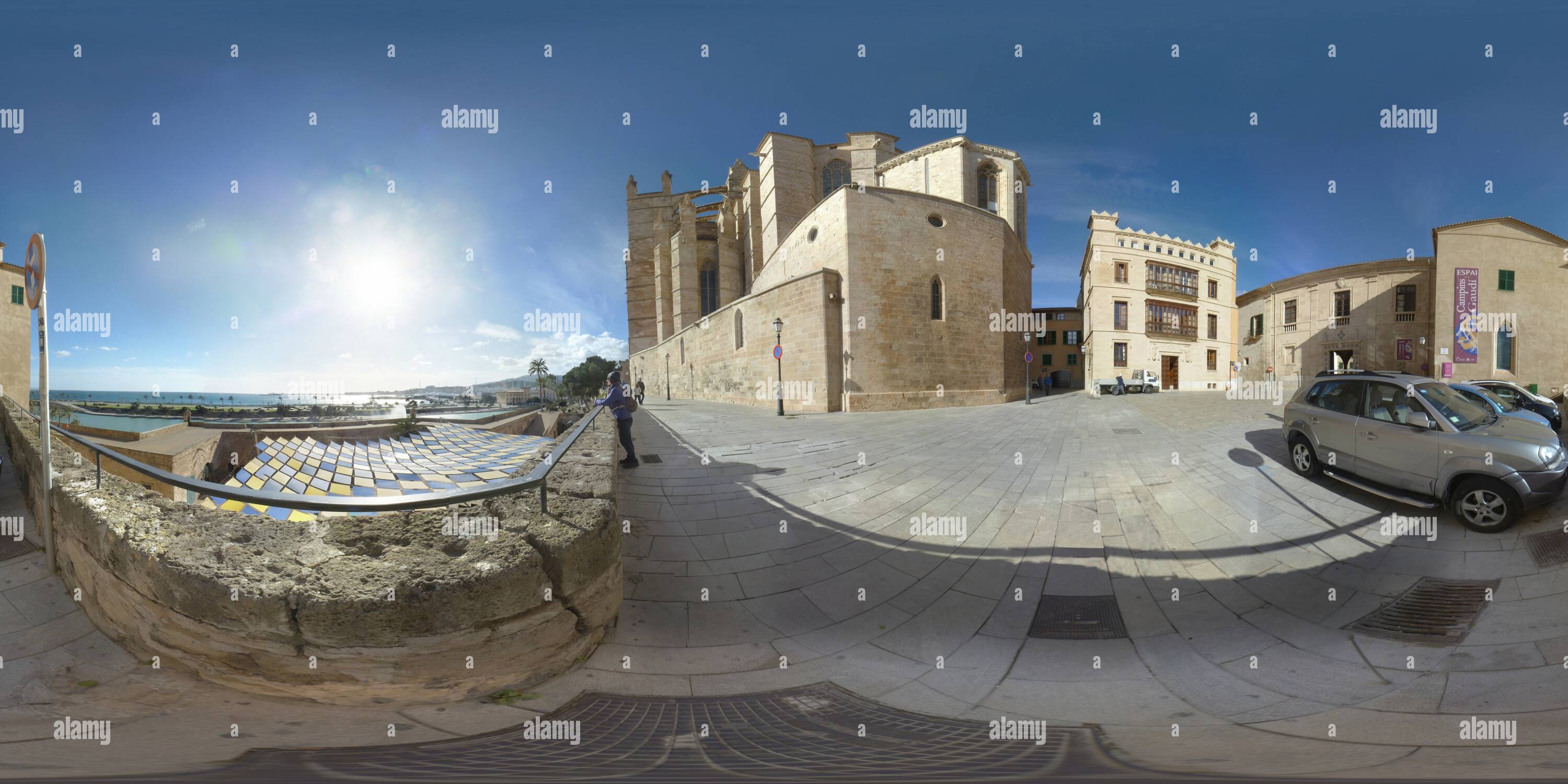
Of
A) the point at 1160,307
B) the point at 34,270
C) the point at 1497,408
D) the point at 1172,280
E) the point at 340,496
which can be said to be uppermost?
the point at 1172,280

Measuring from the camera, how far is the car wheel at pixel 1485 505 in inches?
163

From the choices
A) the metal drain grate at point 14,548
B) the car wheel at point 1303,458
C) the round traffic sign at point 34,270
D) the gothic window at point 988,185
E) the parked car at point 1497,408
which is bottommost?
the metal drain grate at point 14,548

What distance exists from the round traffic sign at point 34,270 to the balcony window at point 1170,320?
122ft

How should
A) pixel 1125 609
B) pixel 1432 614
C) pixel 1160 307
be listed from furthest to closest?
pixel 1160 307 → pixel 1125 609 → pixel 1432 614

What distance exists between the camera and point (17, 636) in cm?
315

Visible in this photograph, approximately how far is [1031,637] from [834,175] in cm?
3205

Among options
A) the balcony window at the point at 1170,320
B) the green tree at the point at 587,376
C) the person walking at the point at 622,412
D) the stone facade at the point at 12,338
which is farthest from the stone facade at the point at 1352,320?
the green tree at the point at 587,376

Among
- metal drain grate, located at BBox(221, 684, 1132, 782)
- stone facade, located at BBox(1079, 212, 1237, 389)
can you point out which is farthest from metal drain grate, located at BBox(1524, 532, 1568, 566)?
stone facade, located at BBox(1079, 212, 1237, 389)

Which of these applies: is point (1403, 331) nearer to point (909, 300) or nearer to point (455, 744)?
point (909, 300)

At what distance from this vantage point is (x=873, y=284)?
706 inches

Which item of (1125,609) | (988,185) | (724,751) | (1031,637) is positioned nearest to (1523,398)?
(1125,609)

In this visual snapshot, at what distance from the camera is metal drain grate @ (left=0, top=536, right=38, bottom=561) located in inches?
158

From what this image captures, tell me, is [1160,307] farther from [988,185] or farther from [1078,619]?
[1078,619]

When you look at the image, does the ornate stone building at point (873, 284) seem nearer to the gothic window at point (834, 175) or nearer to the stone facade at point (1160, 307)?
the gothic window at point (834, 175)
